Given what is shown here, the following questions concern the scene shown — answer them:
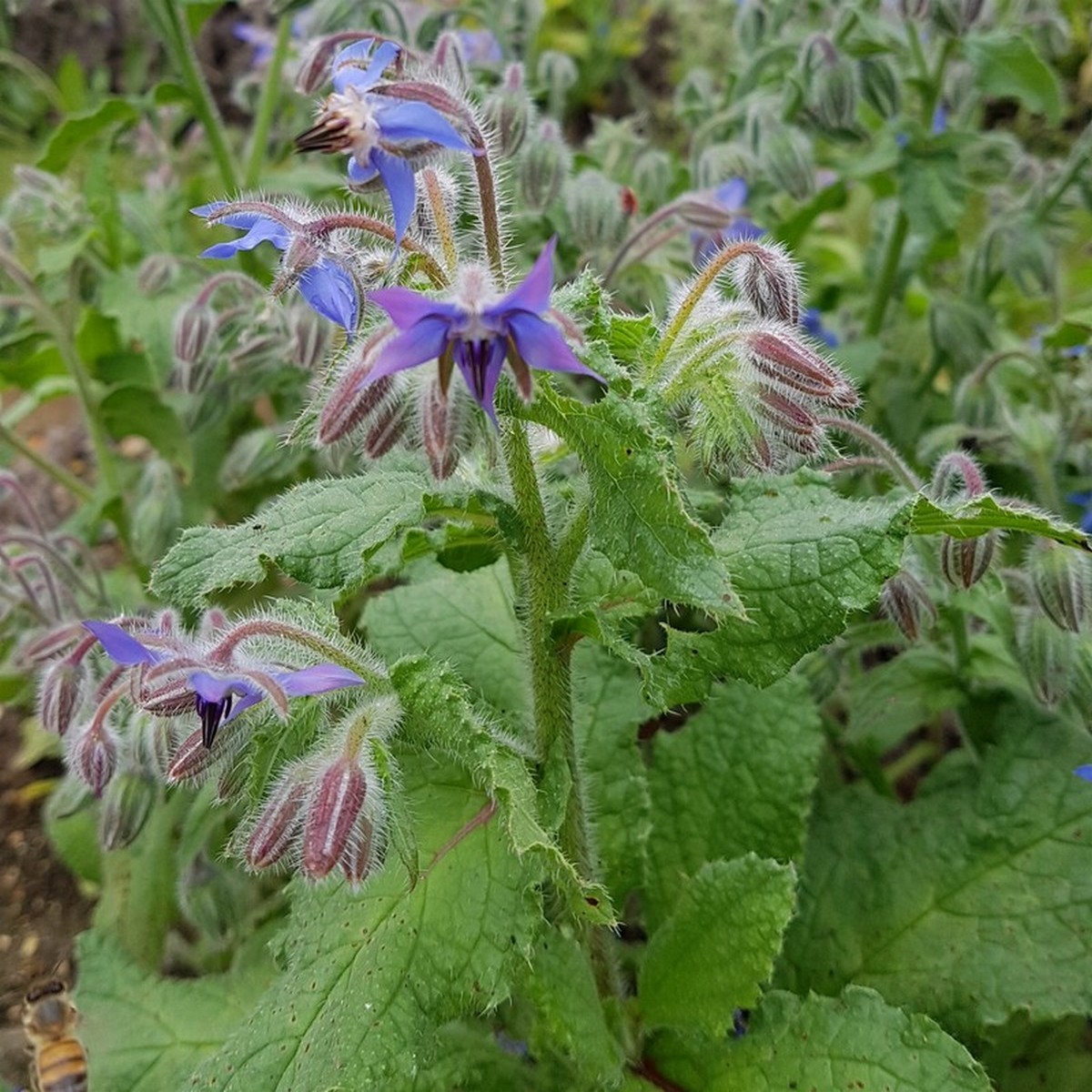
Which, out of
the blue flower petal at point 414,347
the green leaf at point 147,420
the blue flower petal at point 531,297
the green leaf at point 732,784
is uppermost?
the blue flower petal at point 531,297

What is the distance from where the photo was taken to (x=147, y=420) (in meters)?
1.82

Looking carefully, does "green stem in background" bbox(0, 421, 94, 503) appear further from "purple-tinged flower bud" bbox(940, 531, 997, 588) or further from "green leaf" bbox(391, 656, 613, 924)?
"purple-tinged flower bud" bbox(940, 531, 997, 588)

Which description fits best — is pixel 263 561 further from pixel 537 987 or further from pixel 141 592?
pixel 141 592

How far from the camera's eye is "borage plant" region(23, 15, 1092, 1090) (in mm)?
837

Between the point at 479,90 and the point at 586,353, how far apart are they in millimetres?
1075

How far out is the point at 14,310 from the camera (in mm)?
1816

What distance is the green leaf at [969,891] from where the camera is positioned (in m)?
1.21

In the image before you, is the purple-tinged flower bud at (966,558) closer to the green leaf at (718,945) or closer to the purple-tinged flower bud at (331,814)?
the green leaf at (718,945)

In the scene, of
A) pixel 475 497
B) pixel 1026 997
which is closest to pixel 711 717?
pixel 1026 997

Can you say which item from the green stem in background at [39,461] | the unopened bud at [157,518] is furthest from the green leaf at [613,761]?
the green stem in background at [39,461]

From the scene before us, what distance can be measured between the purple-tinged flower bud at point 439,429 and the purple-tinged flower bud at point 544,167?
1065 millimetres

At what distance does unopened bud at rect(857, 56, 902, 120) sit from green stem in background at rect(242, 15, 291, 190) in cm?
97

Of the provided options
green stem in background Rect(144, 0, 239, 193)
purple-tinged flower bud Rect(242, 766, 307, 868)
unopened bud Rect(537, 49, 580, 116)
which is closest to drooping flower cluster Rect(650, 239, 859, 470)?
purple-tinged flower bud Rect(242, 766, 307, 868)

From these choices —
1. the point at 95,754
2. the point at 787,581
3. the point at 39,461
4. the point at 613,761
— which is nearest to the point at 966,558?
the point at 787,581
